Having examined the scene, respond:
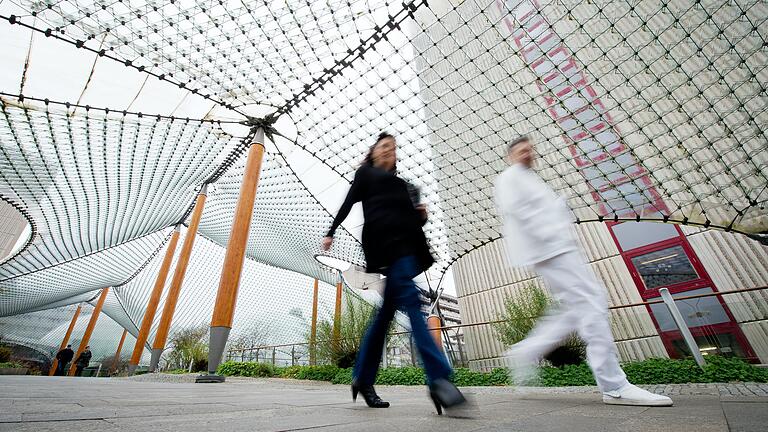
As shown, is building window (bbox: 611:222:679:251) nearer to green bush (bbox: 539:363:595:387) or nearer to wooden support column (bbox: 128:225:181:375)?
green bush (bbox: 539:363:595:387)

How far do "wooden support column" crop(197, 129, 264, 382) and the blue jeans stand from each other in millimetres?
6569

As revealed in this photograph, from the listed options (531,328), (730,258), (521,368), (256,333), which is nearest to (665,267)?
(730,258)

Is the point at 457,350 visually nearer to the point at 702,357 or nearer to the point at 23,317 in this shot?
the point at 702,357

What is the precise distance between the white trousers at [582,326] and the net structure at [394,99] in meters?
6.40

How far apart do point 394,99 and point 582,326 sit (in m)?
7.49

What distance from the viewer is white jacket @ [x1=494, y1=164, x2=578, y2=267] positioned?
215cm

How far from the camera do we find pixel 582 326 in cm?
206

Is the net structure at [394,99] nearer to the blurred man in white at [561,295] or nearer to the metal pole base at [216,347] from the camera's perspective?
the metal pole base at [216,347]

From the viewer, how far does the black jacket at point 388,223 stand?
69.9 inches

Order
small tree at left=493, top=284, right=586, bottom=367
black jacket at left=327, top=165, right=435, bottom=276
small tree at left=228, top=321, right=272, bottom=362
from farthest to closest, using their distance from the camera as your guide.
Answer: small tree at left=228, top=321, right=272, bottom=362 < small tree at left=493, top=284, right=586, bottom=367 < black jacket at left=327, top=165, right=435, bottom=276

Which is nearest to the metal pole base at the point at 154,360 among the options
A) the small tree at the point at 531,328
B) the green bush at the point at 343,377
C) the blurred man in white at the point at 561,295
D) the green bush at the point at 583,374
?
the green bush at the point at 583,374

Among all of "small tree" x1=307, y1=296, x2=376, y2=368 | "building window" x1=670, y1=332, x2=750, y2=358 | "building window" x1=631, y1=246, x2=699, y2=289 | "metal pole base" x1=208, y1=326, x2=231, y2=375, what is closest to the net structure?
"building window" x1=631, y1=246, x2=699, y2=289

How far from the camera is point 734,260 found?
34.9ft

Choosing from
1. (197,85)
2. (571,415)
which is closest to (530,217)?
(571,415)
